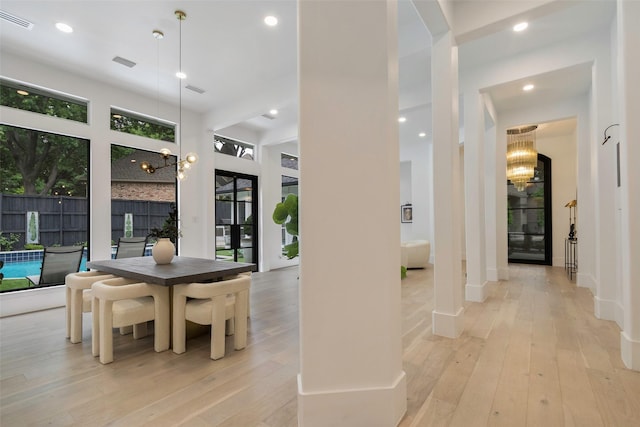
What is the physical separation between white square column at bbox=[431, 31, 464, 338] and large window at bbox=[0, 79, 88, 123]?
5.12m

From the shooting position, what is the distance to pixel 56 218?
14.7 feet

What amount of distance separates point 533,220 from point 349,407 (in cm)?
846

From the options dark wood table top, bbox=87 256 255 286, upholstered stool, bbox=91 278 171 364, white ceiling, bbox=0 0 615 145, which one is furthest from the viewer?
white ceiling, bbox=0 0 615 145

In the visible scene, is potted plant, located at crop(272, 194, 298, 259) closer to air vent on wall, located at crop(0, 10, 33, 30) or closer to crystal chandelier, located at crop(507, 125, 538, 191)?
air vent on wall, located at crop(0, 10, 33, 30)

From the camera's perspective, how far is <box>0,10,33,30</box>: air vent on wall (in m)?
3.25

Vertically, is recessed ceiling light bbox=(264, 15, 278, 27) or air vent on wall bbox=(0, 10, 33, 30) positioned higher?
recessed ceiling light bbox=(264, 15, 278, 27)

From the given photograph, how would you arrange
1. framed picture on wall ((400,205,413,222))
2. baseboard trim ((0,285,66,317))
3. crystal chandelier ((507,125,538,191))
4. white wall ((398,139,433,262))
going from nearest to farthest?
1. baseboard trim ((0,285,66,317))
2. crystal chandelier ((507,125,538,191))
3. white wall ((398,139,433,262))
4. framed picture on wall ((400,205,413,222))

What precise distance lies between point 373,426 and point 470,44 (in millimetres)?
4300

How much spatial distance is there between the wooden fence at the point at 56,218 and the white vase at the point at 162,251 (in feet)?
7.18

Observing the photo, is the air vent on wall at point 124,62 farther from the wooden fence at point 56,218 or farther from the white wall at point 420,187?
the white wall at point 420,187

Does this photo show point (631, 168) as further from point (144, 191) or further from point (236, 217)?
point (236, 217)

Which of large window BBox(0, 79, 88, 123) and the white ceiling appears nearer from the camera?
the white ceiling

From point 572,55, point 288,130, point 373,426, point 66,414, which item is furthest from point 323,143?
point 288,130

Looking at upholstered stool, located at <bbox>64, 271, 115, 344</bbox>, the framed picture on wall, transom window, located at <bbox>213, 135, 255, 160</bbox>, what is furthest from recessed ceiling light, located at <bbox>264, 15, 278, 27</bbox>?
the framed picture on wall
